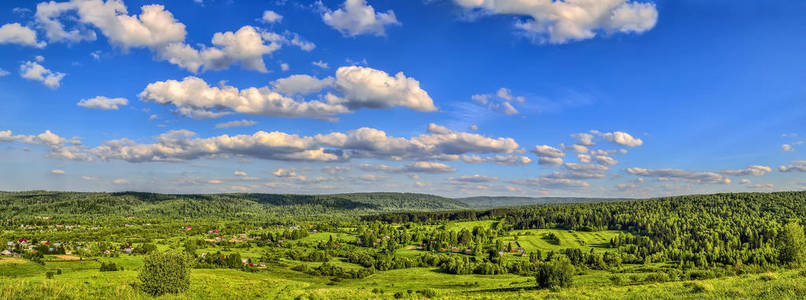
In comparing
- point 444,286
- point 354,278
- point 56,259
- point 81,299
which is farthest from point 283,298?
point 56,259

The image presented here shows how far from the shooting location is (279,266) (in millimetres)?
161250

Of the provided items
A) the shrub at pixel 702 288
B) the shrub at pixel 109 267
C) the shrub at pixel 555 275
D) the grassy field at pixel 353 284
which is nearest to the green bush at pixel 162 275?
the grassy field at pixel 353 284

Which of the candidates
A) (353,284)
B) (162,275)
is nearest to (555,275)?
(353,284)

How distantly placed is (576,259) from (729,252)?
6399 centimetres

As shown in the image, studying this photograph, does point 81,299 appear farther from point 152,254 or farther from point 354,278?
point 354,278

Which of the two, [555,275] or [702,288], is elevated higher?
[702,288]

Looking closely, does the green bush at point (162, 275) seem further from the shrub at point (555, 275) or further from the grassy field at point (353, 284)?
the shrub at point (555, 275)

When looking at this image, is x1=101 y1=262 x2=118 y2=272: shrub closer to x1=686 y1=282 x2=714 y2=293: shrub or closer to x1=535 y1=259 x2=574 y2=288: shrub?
x1=535 y1=259 x2=574 y2=288: shrub

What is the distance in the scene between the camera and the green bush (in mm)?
60094

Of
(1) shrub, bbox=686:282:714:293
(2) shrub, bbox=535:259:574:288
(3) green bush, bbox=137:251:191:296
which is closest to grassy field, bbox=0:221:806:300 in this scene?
(1) shrub, bbox=686:282:714:293

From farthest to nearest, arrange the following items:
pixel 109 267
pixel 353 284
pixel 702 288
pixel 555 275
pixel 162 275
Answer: pixel 353 284
pixel 109 267
pixel 555 275
pixel 162 275
pixel 702 288

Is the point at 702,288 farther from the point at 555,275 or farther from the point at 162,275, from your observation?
the point at 162,275

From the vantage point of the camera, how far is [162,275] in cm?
6103

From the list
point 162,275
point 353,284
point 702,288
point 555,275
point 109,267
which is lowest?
point 353,284
